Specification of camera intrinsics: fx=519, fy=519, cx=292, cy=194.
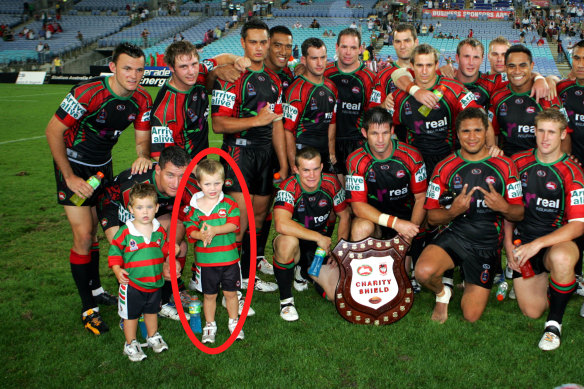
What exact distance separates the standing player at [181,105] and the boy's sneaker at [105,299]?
62.2 inches

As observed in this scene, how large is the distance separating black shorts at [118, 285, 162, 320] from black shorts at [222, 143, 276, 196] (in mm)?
1711

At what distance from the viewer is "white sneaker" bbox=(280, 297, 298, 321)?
5.04m

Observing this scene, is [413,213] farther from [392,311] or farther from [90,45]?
[90,45]

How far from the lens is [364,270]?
16.2 ft

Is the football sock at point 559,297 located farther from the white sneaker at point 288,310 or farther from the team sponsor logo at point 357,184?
the white sneaker at point 288,310

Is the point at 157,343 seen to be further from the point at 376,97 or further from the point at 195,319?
the point at 376,97

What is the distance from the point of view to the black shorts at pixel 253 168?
577 centimetres

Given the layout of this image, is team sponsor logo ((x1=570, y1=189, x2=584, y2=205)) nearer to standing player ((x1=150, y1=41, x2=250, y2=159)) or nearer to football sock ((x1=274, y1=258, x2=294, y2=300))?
football sock ((x1=274, y1=258, x2=294, y2=300))

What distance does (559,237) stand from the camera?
467 centimetres

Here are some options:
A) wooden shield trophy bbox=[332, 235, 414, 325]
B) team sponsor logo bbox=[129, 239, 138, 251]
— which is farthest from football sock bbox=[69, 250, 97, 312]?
wooden shield trophy bbox=[332, 235, 414, 325]

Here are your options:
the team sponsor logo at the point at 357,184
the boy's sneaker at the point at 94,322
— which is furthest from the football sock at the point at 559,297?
the boy's sneaker at the point at 94,322

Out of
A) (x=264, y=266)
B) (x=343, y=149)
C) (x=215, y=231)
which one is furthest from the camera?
(x=343, y=149)

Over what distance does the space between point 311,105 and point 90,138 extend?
95.5 inches

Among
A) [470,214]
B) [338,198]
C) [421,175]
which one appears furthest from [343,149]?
[470,214]
